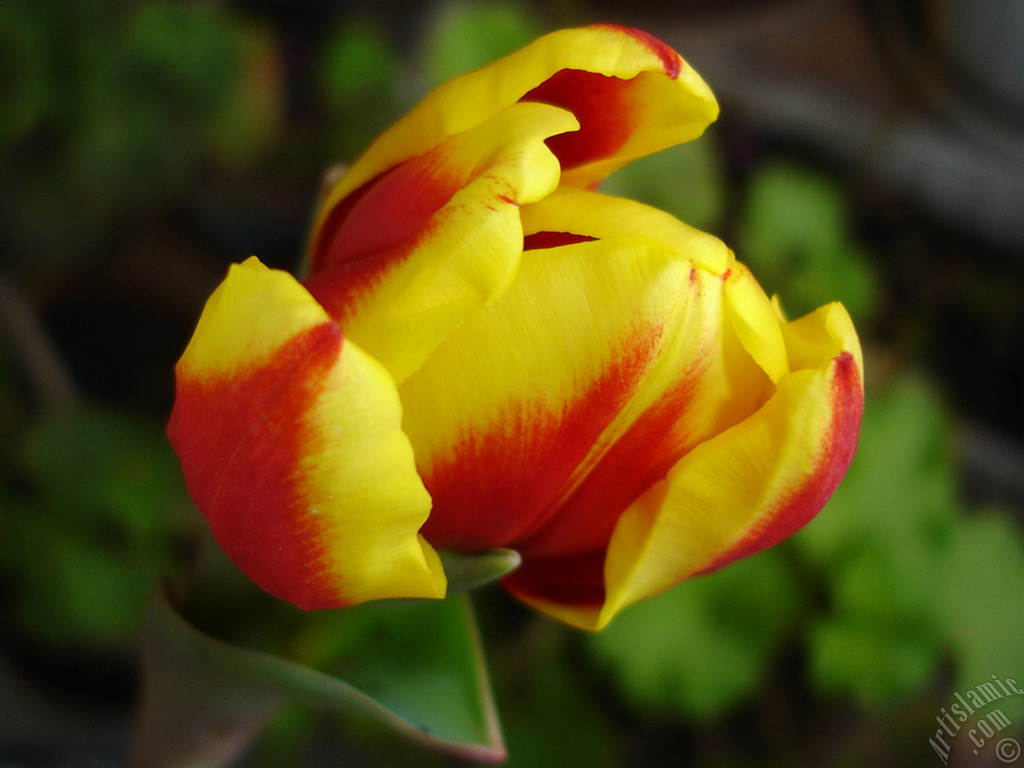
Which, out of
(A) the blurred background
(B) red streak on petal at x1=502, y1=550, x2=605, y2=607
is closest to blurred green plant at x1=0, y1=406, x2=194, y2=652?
(A) the blurred background

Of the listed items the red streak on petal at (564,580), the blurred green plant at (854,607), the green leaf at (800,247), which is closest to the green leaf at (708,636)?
the blurred green plant at (854,607)

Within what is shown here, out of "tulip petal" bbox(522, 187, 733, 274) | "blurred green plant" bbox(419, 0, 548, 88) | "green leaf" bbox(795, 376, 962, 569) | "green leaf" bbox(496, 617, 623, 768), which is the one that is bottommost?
"green leaf" bbox(496, 617, 623, 768)

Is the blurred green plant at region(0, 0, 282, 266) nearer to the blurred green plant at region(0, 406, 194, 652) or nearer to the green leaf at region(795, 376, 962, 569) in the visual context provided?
the blurred green plant at region(0, 406, 194, 652)

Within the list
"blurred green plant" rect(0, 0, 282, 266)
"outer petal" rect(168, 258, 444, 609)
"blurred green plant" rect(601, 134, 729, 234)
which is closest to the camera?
"outer petal" rect(168, 258, 444, 609)

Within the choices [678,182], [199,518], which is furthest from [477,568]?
[678,182]

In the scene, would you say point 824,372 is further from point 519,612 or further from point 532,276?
point 519,612

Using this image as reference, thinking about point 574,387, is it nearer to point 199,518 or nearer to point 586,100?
point 586,100
